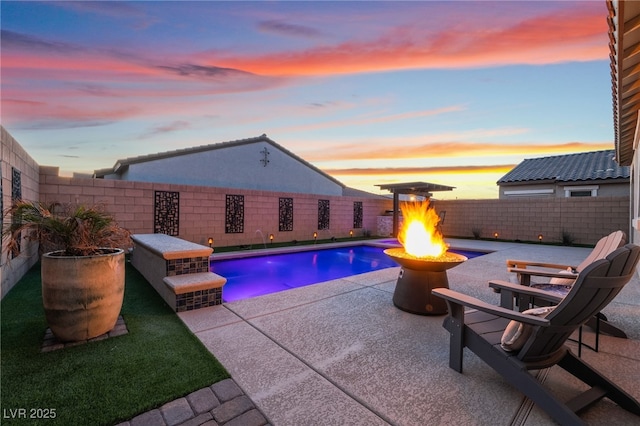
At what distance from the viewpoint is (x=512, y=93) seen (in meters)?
8.62

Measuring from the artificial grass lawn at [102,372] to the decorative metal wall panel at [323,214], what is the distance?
10.0 m

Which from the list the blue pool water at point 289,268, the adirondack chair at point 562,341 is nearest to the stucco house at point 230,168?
the blue pool water at point 289,268

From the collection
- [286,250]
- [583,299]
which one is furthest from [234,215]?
[583,299]

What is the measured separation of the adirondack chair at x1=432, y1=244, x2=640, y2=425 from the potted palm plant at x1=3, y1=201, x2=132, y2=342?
321 centimetres

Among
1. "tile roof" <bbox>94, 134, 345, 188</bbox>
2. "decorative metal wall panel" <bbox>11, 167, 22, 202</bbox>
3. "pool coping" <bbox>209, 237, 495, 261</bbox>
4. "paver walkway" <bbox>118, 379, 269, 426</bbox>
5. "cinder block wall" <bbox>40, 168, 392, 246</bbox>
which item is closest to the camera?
"paver walkway" <bbox>118, 379, 269, 426</bbox>

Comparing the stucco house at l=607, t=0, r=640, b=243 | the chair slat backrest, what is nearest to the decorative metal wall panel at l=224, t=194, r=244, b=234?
the chair slat backrest

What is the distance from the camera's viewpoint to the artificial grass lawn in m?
1.80

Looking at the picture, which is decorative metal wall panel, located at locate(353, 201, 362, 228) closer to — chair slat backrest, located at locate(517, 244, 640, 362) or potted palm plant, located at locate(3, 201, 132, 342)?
potted palm plant, located at locate(3, 201, 132, 342)

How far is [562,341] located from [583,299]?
41cm

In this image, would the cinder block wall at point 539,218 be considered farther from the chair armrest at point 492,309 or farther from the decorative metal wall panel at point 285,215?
the chair armrest at point 492,309

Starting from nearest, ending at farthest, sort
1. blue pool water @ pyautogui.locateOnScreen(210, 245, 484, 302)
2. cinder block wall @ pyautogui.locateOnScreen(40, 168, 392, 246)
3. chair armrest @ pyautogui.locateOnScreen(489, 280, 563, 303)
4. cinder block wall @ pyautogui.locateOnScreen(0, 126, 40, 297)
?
chair armrest @ pyautogui.locateOnScreen(489, 280, 563, 303), cinder block wall @ pyautogui.locateOnScreen(0, 126, 40, 297), blue pool water @ pyautogui.locateOnScreen(210, 245, 484, 302), cinder block wall @ pyautogui.locateOnScreen(40, 168, 392, 246)

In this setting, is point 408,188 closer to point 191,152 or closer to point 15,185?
point 191,152

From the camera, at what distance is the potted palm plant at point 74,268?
2.53 meters

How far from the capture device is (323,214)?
43.5 feet
